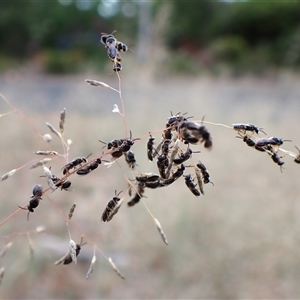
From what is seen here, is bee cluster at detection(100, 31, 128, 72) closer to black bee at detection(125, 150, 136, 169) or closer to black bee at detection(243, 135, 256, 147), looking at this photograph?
black bee at detection(125, 150, 136, 169)

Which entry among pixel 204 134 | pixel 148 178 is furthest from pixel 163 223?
pixel 204 134

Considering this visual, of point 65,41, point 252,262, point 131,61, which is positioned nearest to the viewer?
point 252,262

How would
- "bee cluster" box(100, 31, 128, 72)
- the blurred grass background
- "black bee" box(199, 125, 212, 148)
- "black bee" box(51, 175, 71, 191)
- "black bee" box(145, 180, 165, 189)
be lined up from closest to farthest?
"black bee" box(199, 125, 212, 148), "black bee" box(51, 175, 71, 191), "black bee" box(145, 180, 165, 189), "bee cluster" box(100, 31, 128, 72), the blurred grass background

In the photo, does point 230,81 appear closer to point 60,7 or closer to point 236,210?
point 60,7

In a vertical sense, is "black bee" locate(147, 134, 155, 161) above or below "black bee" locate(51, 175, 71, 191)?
above

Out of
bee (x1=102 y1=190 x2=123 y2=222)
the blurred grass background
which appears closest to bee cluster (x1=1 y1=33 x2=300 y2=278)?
bee (x1=102 y1=190 x2=123 y2=222)

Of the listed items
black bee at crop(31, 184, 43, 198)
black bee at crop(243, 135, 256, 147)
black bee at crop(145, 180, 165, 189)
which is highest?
black bee at crop(243, 135, 256, 147)


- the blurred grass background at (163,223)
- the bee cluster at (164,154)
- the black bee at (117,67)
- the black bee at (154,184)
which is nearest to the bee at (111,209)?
the bee cluster at (164,154)

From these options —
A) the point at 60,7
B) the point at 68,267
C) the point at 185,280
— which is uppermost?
the point at 185,280

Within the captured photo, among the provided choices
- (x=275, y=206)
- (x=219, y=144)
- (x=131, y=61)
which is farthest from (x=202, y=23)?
(x=275, y=206)

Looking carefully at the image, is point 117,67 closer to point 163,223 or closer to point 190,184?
point 190,184

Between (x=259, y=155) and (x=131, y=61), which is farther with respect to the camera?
(x=131, y=61)
